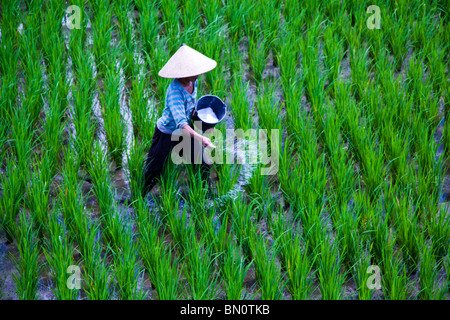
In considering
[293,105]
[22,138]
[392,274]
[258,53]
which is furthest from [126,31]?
[392,274]

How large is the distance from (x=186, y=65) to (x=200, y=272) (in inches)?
36.6

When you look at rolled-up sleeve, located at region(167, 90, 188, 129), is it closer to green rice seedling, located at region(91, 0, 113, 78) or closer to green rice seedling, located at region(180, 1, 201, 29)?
green rice seedling, located at region(91, 0, 113, 78)

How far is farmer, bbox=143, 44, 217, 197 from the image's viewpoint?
7.56 ft

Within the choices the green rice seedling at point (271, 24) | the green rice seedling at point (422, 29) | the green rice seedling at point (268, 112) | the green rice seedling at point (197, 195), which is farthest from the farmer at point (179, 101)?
the green rice seedling at point (422, 29)

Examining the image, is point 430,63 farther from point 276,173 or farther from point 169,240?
point 169,240

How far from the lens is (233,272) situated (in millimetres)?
2158

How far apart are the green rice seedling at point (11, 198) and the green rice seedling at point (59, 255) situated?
18 cm

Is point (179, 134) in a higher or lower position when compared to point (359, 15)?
lower

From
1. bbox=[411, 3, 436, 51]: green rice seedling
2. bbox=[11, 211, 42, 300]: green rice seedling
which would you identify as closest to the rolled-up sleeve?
bbox=[11, 211, 42, 300]: green rice seedling

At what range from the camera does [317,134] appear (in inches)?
118

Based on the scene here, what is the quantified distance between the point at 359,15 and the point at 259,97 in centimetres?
130

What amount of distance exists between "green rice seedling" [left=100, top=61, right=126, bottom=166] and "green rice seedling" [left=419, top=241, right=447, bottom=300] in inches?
64.5

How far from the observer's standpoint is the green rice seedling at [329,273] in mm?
2111
